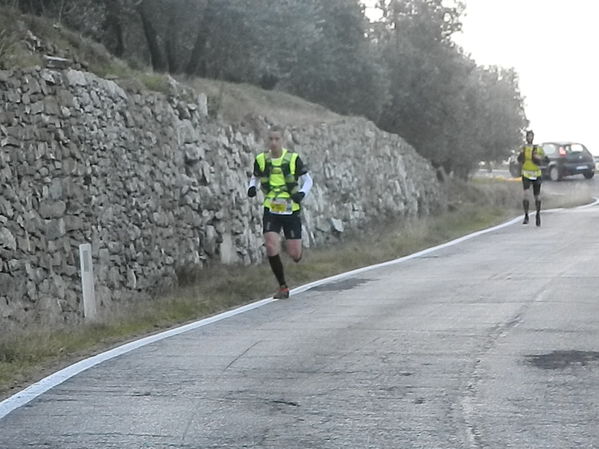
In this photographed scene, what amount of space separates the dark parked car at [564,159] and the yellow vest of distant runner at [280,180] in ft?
121

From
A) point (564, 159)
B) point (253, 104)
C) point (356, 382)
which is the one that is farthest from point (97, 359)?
point (564, 159)

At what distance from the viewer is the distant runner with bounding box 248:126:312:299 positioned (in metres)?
12.4

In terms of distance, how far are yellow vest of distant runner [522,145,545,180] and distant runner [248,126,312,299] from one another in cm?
1107

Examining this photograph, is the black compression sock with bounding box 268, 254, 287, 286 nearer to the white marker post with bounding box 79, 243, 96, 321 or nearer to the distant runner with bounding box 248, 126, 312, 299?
the distant runner with bounding box 248, 126, 312, 299

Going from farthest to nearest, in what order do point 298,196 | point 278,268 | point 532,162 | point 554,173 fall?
point 554,173 < point 532,162 < point 278,268 < point 298,196

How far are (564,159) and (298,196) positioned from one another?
37.8 m

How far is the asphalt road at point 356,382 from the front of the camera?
621 cm

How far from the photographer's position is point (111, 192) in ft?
48.4

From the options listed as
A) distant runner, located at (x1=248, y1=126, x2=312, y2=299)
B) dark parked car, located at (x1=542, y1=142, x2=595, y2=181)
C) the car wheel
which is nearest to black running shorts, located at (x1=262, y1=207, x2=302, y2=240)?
distant runner, located at (x1=248, y1=126, x2=312, y2=299)

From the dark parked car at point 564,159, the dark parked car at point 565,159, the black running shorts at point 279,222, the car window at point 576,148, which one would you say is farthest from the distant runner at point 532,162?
the car window at point 576,148

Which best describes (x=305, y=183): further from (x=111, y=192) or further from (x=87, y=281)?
(x=111, y=192)

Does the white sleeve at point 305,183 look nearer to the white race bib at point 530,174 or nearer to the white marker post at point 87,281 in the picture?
the white marker post at point 87,281

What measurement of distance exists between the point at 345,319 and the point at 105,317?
2.36 metres

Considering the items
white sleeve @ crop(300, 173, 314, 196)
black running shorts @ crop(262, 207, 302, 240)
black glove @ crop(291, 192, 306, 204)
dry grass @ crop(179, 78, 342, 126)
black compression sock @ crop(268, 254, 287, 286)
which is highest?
dry grass @ crop(179, 78, 342, 126)
